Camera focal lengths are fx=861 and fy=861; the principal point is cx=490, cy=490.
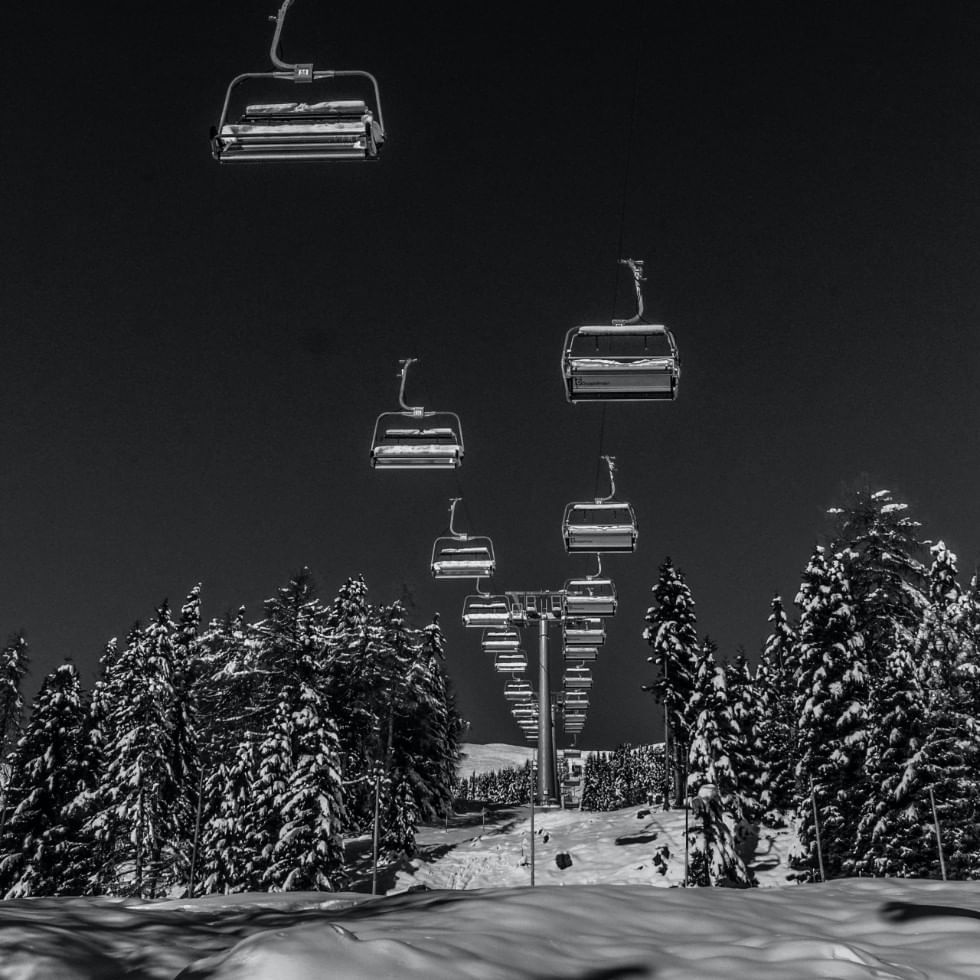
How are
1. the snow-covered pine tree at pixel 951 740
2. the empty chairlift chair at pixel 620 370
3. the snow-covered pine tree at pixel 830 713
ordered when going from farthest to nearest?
the snow-covered pine tree at pixel 830 713, the snow-covered pine tree at pixel 951 740, the empty chairlift chair at pixel 620 370

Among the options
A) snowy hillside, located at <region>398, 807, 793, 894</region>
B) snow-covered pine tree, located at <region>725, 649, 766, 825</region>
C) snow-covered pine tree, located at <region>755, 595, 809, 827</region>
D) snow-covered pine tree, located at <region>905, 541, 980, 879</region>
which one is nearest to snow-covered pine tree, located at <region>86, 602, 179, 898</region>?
snowy hillside, located at <region>398, 807, 793, 894</region>

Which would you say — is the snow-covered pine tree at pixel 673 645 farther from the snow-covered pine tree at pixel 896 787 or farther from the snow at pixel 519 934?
the snow at pixel 519 934

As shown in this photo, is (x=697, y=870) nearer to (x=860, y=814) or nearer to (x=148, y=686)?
(x=860, y=814)

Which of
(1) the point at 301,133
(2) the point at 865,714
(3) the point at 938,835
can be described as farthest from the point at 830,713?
(1) the point at 301,133

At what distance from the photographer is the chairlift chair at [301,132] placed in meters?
7.70

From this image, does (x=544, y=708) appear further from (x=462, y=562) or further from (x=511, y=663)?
(x=462, y=562)

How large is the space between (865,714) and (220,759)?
27.2 metres

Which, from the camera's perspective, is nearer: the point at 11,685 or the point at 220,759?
the point at 220,759

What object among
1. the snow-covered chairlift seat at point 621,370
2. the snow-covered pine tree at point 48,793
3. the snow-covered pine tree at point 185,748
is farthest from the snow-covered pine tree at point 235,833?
the snow-covered chairlift seat at point 621,370

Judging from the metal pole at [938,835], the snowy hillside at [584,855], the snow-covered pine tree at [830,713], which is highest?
the snow-covered pine tree at [830,713]

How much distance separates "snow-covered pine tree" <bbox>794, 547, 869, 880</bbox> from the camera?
33750 mm

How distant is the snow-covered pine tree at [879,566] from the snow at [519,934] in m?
33.5

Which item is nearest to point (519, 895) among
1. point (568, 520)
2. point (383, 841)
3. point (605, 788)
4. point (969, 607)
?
point (568, 520)

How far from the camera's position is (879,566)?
126 feet
